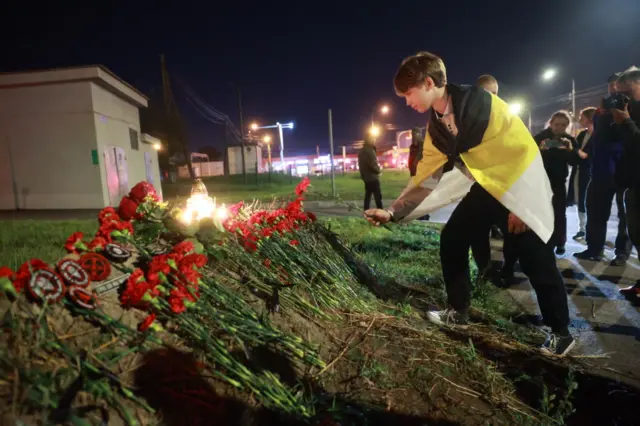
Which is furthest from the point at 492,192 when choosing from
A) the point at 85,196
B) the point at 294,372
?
the point at 85,196

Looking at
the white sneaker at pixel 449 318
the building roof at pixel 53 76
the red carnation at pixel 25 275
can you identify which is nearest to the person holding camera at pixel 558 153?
the white sneaker at pixel 449 318

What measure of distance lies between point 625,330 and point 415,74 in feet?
8.68

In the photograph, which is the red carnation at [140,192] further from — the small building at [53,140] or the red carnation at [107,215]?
the small building at [53,140]

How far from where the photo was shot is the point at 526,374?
6.91 feet

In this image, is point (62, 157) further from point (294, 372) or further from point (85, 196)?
point (294, 372)


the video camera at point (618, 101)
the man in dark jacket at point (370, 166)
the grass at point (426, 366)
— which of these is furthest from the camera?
the man in dark jacket at point (370, 166)

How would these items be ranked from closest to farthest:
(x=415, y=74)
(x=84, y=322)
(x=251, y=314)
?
(x=84, y=322) < (x=251, y=314) < (x=415, y=74)

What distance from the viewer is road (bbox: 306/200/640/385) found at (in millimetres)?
2388

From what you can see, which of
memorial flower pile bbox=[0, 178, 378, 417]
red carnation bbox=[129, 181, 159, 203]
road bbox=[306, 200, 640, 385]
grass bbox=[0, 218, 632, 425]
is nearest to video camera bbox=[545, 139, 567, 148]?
road bbox=[306, 200, 640, 385]

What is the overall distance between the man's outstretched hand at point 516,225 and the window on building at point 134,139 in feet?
54.9

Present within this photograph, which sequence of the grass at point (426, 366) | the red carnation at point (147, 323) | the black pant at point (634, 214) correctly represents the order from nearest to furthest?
the red carnation at point (147, 323) → the grass at point (426, 366) → the black pant at point (634, 214)

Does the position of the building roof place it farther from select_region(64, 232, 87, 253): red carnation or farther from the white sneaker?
the white sneaker

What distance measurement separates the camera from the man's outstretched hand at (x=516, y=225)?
2.30 metres

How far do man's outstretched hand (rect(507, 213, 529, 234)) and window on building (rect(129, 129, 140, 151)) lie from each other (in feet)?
54.9
